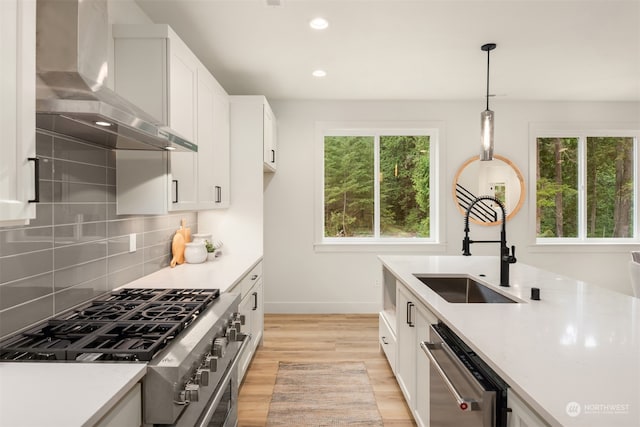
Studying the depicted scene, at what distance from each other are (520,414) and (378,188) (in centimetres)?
381

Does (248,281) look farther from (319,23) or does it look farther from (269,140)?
(319,23)

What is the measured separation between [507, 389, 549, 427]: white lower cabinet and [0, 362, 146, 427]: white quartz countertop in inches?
42.4

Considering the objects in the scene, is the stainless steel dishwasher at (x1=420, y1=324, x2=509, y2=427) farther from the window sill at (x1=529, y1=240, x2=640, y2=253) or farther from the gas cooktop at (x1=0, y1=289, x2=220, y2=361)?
the window sill at (x1=529, y1=240, x2=640, y2=253)

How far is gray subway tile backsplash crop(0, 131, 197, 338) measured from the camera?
4.71 ft

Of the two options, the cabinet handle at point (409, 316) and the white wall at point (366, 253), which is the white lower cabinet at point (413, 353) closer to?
the cabinet handle at point (409, 316)

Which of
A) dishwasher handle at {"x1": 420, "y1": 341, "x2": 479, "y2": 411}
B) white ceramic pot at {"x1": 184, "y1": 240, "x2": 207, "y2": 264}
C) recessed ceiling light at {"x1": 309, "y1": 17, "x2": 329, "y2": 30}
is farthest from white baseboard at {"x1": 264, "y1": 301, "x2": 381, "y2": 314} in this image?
recessed ceiling light at {"x1": 309, "y1": 17, "x2": 329, "y2": 30}

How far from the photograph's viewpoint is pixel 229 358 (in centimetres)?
183

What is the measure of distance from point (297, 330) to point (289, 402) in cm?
143

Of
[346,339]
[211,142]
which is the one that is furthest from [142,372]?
[346,339]

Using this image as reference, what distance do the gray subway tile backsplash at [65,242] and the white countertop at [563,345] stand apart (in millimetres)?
1680

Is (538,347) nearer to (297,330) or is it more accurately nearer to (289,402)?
(289,402)

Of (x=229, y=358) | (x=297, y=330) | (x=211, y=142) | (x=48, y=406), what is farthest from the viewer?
(x=297, y=330)

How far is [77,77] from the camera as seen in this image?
4.37 feet

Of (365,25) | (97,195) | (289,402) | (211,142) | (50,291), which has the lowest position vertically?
(289,402)
